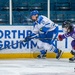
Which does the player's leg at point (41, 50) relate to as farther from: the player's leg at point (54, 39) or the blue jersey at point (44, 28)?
the player's leg at point (54, 39)

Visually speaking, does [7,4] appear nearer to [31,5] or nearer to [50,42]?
[31,5]

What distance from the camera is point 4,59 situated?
1052 cm

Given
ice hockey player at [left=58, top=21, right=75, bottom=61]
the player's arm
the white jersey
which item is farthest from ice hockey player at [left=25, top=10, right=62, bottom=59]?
ice hockey player at [left=58, top=21, right=75, bottom=61]

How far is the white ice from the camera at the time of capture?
27.5 ft

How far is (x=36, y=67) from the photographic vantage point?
920 cm

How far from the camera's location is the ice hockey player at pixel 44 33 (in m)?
10.5

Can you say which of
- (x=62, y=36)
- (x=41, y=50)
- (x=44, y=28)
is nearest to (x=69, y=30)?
(x=62, y=36)

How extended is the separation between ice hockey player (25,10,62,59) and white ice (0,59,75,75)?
14.0 inches

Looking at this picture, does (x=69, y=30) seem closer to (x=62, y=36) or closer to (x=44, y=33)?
(x=62, y=36)

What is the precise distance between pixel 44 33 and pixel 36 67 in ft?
5.41

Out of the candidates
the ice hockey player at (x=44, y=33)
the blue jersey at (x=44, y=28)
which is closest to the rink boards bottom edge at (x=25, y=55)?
the ice hockey player at (x=44, y=33)

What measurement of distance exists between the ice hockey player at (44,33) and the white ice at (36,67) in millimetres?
355

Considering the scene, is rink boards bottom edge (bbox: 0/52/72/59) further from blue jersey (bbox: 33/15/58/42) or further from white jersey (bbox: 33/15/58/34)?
white jersey (bbox: 33/15/58/34)

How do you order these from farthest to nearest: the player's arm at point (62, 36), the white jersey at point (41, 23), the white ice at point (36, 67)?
the white jersey at point (41, 23) → the player's arm at point (62, 36) → the white ice at point (36, 67)
